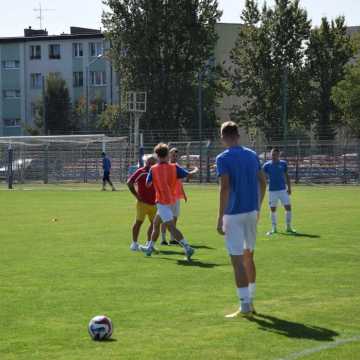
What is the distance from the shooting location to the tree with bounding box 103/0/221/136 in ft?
213

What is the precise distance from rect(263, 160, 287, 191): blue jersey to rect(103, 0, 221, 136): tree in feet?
142

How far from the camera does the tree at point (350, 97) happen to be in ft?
194

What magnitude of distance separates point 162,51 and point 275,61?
804cm

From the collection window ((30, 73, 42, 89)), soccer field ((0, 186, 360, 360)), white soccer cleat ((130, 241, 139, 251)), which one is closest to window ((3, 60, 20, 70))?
window ((30, 73, 42, 89))

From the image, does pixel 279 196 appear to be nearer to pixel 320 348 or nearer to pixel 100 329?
pixel 100 329

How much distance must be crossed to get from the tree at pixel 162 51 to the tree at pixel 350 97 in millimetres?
10740

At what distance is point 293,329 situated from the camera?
30.1 ft

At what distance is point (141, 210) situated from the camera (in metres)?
17.3

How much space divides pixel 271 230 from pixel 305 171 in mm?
31138

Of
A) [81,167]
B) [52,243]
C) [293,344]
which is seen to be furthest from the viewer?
[81,167]

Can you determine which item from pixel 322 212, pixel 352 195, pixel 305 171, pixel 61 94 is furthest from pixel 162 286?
pixel 61 94

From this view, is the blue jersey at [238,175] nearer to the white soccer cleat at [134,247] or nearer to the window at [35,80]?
the white soccer cleat at [134,247]

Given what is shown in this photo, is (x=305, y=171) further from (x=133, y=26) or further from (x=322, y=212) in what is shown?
(x=322, y=212)

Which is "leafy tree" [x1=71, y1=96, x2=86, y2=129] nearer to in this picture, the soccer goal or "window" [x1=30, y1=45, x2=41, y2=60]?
"window" [x1=30, y1=45, x2=41, y2=60]
